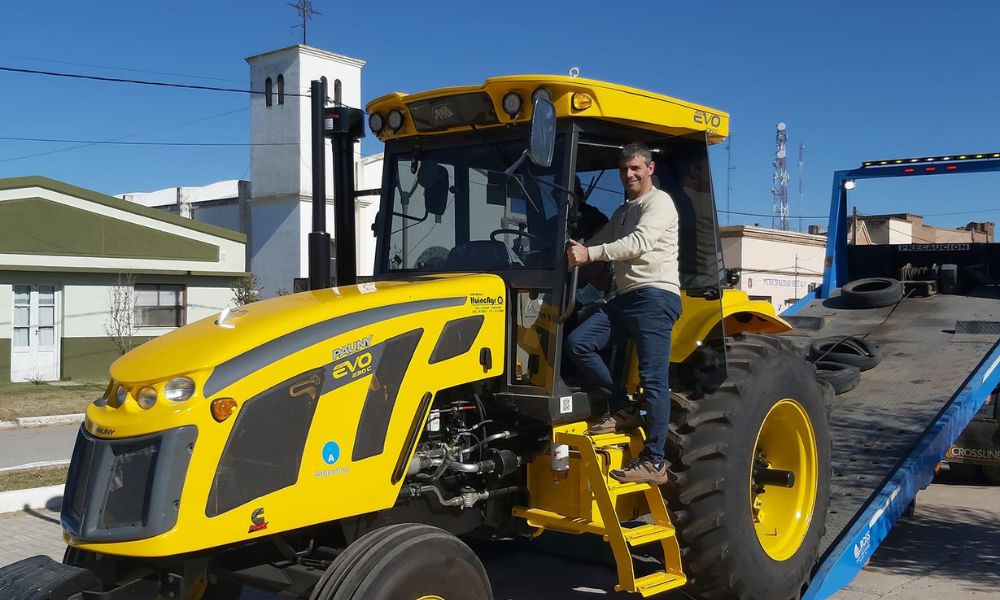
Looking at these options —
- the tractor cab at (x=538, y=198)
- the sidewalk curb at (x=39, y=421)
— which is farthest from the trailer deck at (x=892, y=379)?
the sidewalk curb at (x=39, y=421)

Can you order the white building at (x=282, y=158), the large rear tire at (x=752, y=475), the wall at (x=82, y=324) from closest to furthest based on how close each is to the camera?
the large rear tire at (x=752, y=475)
the wall at (x=82, y=324)
the white building at (x=282, y=158)

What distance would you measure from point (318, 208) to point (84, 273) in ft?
56.3

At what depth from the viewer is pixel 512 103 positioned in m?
4.30

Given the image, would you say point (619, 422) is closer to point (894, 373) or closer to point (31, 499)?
point (894, 373)

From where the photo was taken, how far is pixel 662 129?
475 centimetres

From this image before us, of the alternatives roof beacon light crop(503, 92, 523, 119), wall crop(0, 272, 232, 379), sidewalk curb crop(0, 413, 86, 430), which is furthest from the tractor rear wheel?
wall crop(0, 272, 232, 379)

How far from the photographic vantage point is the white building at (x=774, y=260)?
29.2 metres

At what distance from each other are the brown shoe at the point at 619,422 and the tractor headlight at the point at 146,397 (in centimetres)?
210

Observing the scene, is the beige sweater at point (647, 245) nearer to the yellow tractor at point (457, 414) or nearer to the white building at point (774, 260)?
the yellow tractor at point (457, 414)

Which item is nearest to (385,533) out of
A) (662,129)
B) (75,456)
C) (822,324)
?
(75,456)

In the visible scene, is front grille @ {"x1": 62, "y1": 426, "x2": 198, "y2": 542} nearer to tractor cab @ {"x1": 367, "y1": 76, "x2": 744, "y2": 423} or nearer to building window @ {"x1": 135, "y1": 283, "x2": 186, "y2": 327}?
tractor cab @ {"x1": 367, "y1": 76, "x2": 744, "y2": 423}

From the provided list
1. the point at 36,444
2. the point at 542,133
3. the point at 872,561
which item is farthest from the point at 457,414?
the point at 36,444

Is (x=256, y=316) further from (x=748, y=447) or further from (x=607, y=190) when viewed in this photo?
(x=748, y=447)

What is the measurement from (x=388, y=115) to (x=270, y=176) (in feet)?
97.5
